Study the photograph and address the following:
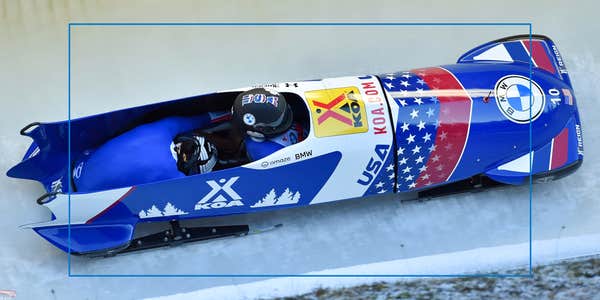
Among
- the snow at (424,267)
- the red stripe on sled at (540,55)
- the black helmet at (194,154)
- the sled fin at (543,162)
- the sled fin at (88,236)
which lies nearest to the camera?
the black helmet at (194,154)

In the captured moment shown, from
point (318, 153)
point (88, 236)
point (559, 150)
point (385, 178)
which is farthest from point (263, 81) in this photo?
point (559, 150)

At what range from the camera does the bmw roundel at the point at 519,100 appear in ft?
14.4

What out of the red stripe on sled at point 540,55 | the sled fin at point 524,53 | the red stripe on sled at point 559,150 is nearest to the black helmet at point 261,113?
the sled fin at point 524,53

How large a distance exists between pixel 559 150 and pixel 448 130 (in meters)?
0.82

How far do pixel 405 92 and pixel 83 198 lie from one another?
2064 mm

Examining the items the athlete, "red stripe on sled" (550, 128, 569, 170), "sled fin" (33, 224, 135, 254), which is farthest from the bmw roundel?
"sled fin" (33, 224, 135, 254)

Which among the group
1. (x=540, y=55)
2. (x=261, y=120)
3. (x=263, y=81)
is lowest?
(x=261, y=120)

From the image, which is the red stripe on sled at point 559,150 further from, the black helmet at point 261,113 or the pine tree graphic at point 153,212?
the pine tree graphic at point 153,212

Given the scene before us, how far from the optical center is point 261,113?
13.0 ft

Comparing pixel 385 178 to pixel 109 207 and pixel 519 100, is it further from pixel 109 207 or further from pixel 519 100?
pixel 109 207

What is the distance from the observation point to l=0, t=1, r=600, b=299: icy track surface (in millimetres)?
4430

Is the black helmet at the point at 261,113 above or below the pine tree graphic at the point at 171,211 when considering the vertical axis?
above

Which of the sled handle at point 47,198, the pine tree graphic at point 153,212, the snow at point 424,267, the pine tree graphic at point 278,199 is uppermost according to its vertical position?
the sled handle at point 47,198

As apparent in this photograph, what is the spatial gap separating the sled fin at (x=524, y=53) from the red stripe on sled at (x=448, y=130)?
53cm
